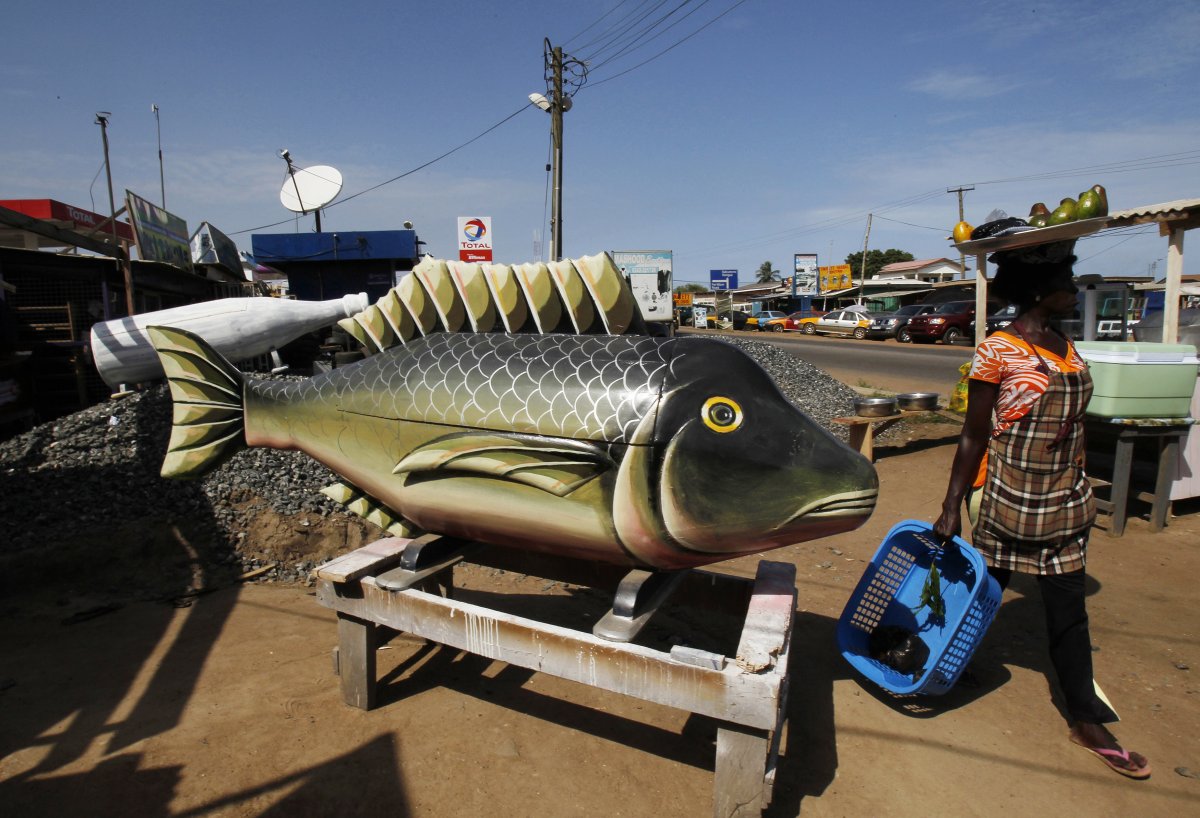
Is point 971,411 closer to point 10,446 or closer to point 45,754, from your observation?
point 45,754

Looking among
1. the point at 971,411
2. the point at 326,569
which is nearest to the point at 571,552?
the point at 326,569

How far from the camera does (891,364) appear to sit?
585 inches

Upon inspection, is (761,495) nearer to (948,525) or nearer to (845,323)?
(948,525)

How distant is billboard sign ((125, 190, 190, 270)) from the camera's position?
9523 millimetres

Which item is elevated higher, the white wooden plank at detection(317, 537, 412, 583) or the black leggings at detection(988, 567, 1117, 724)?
the white wooden plank at detection(317, 537, 412, 583)

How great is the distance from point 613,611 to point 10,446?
5284mm

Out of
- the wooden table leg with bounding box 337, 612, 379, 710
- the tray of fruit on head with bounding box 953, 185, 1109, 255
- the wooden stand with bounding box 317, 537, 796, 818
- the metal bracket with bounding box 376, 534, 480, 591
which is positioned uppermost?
the tray of fruit on head with bounding box 953, 185, 1109, 255

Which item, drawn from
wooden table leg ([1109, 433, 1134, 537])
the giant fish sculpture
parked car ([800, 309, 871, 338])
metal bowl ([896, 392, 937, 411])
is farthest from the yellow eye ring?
parked car ([800, 309, 871, 338])

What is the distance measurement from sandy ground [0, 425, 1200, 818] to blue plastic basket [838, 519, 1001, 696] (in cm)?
14

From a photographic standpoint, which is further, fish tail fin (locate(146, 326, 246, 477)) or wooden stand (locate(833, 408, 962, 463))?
wooden stand (locate(833, 408, 962, 463))

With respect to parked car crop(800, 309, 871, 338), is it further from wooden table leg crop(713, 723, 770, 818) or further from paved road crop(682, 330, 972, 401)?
wooden table leg crop(713, 723, 770, 818)

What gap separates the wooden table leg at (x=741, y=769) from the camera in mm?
1866

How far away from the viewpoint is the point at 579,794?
2.17 metres

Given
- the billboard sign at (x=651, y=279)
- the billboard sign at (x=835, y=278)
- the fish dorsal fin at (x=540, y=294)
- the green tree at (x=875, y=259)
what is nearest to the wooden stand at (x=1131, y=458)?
the fish dorsal fin at (x=540, y=294)
